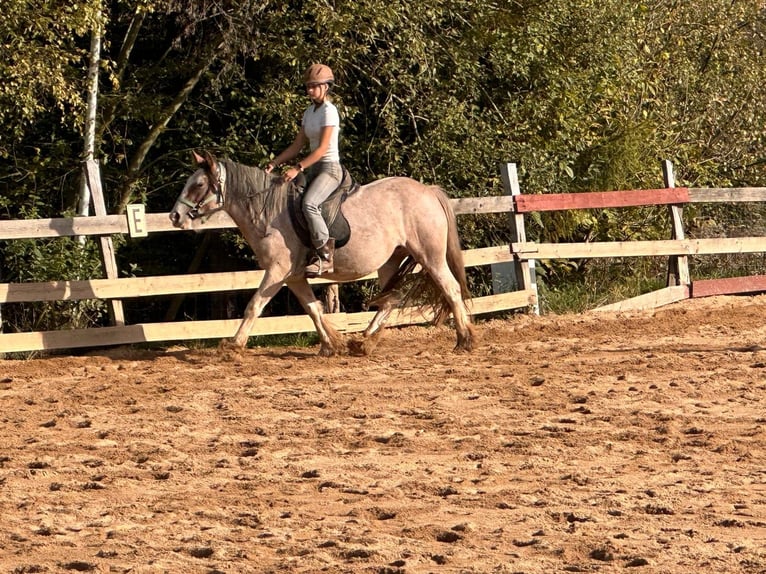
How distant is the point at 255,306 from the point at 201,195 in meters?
1.08

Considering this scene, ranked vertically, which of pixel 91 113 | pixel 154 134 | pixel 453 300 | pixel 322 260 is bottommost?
pixel 453 300

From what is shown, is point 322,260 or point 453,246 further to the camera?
point 453,246

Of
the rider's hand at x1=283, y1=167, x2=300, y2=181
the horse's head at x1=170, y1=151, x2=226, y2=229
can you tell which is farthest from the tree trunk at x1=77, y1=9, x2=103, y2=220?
the rider's hand at x1=283, y1=167, x2=300, y2=181

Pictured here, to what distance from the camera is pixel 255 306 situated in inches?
410

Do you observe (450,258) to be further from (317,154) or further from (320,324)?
(317,154)

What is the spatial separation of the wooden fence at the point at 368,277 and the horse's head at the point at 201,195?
1096 mm

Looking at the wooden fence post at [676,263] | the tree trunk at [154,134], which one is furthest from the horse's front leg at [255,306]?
the wooden fence post at [676,263]

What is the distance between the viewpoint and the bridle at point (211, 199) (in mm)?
10266

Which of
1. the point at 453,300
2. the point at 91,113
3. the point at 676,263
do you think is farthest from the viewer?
the point at 676,263

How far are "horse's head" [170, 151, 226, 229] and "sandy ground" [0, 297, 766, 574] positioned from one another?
129 cm

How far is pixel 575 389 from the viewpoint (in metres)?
8.63

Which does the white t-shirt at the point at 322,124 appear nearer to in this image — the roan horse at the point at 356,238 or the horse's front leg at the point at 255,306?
the roan horse at the point at 356,238

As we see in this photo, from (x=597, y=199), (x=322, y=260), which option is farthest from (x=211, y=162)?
(x=597, y=199)

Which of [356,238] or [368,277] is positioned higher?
[356,238]
